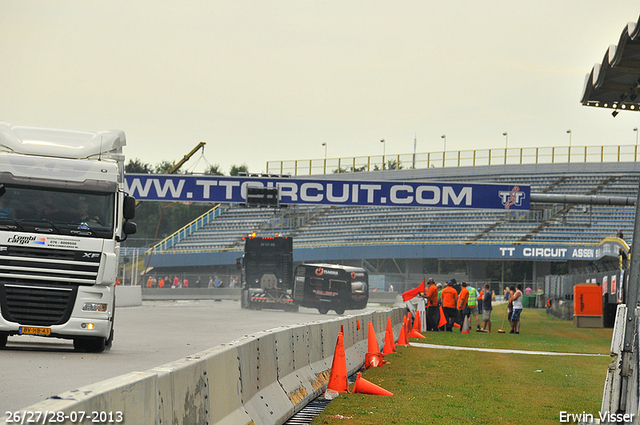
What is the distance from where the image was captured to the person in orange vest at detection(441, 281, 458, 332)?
2825 cm

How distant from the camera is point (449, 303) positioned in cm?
2844

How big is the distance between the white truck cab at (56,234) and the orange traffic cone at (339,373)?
14.2 ft

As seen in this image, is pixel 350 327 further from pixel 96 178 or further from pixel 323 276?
pixel 323 276

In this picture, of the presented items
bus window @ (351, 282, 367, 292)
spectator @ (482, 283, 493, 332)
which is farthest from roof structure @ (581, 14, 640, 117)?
bus window @ (351, 282, 367, 292)

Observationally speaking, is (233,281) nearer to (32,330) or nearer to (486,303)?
(486,303)

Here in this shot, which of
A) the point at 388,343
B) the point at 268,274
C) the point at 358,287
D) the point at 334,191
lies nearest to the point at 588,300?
the point at 358,287

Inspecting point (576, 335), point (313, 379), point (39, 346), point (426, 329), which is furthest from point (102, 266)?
point (576, 335)

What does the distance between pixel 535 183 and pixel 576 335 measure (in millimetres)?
42690

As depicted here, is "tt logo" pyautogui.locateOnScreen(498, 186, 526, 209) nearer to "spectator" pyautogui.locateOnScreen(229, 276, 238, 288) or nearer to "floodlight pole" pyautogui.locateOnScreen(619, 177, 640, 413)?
"spectator" pyautogui.locateOnScreen(229, 276, 238, 288)

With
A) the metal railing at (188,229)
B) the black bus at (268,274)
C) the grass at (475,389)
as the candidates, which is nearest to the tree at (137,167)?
the metal railing at (188,229)

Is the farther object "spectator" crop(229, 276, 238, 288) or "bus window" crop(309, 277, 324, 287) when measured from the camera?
"spectator" crop(229, 276, 238, 288)

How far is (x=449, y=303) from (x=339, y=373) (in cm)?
1746

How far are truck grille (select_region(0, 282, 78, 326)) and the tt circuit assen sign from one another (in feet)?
86.3

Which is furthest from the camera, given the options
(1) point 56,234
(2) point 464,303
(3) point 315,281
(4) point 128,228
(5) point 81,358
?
(3) point 315,281
